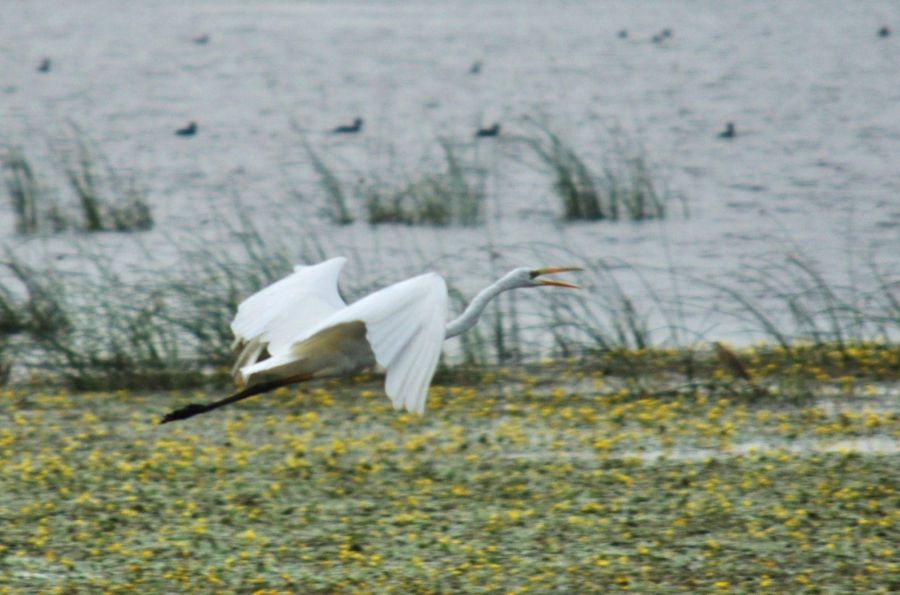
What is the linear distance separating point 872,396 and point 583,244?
576cm

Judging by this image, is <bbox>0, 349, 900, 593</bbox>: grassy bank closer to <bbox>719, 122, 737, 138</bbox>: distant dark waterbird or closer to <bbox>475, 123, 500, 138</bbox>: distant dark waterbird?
<bbox>475, 123, 500, 138</bbox>: distant dark waterbird

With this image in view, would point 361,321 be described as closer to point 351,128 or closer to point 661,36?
point 351,128

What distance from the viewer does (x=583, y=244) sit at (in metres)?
14.0

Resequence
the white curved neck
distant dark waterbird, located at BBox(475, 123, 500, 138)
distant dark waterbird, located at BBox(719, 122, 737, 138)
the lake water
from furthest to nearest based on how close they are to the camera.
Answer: distant dark waterbird, located at BBox(719, 122, 737, 138)
distant dark waterbird, located at BBox(475, 123, 500, 138)
the lake water
the white curved neck

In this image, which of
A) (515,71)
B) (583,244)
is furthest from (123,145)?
(515,71)

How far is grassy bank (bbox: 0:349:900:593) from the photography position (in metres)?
5.75

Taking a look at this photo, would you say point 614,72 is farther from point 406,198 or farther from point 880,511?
point 880,511

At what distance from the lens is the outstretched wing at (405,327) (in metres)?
5.07

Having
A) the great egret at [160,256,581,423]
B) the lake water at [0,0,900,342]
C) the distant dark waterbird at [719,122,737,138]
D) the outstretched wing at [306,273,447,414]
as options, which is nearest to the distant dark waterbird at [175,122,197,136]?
the lake water at [0,0,900,342]

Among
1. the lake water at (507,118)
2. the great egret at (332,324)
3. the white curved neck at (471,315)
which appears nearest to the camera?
the great egret at (332,324)

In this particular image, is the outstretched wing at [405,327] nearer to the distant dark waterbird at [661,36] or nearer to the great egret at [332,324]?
the great egret at [332,324]

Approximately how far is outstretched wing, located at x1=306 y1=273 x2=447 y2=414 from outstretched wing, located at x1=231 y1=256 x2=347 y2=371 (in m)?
0.77

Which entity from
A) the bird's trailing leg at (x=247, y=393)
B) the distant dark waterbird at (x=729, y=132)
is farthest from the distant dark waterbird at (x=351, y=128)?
the bird's trailing leg at (x=247, y=393)

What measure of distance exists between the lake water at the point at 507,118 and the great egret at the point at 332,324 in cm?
316
